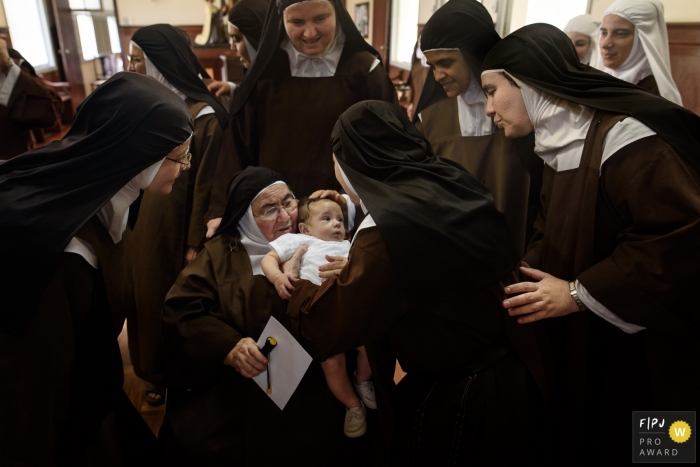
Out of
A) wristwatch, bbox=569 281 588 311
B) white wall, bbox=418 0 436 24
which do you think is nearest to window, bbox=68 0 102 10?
white wall, bbox=418 0 436 24

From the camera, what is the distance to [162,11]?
1130 centimetres

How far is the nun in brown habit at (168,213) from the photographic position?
2527 mm

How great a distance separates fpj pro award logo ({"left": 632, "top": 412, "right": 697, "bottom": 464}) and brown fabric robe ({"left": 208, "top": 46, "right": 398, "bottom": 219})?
5.56 ft

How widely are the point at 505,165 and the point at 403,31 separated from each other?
6.41m

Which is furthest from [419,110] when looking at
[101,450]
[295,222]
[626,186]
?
[101,450]

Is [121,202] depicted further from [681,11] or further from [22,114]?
[681,11]

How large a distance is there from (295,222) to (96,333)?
35.8 inches

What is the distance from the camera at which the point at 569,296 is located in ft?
4.95

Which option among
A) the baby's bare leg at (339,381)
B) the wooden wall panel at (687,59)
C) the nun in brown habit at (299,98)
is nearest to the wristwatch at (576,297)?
the baby's bare leg at (339,381)

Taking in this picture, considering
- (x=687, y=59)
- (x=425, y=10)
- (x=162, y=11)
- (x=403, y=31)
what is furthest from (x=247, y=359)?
(x=162, y=11)

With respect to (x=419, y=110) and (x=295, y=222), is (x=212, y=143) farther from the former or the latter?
(x=419, y=110)

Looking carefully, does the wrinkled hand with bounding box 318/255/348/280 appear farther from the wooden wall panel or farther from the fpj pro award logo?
the wooden wall panel

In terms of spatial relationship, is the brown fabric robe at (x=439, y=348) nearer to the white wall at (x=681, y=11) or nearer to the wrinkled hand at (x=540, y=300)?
the wrinkled hand at (x=540, y=300)

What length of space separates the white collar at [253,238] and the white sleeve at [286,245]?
0.36ft
